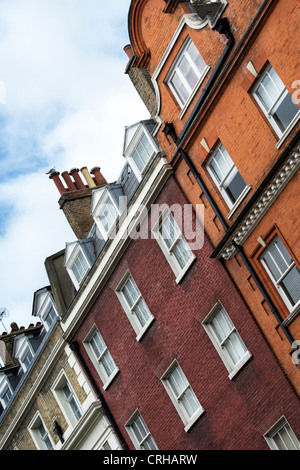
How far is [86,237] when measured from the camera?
3366 cm

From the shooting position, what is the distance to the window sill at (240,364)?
23.9 m

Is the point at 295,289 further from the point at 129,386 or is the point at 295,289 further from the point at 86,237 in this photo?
the point at 86,237

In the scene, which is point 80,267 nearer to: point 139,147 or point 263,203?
point 139,147

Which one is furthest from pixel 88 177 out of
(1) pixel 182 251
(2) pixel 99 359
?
(1) pixel 182 251

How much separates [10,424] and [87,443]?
228 inches

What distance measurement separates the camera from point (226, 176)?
80.2 feet

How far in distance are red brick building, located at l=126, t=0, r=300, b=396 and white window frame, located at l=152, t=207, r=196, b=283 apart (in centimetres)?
115

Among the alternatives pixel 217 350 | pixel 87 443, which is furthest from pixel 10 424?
pixel 217 350

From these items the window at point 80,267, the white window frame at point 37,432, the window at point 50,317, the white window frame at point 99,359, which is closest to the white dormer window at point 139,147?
the window at point 80,267

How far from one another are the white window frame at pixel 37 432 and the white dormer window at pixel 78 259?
628 centimetres

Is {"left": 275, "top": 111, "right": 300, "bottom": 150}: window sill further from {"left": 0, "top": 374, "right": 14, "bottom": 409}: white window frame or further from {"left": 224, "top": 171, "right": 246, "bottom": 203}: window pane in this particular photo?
{"left": 0, "top": 374, "right": 14, "bottom": 409}: white window frame

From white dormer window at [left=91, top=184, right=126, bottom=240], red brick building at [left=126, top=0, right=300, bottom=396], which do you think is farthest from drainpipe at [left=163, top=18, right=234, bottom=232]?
white dormer window at [left=91, top=184, right=126, bottom=240]

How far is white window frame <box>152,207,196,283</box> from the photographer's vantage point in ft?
85.8

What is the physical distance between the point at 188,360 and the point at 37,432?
11.7 meters
